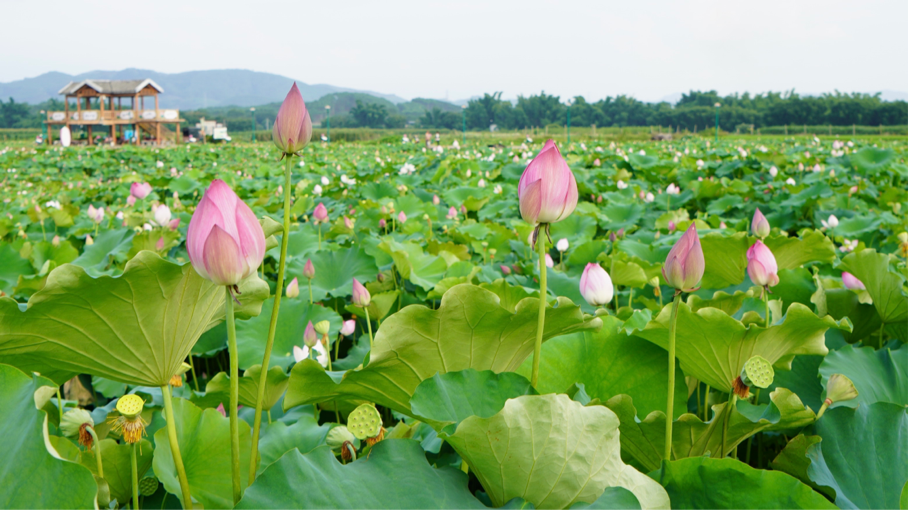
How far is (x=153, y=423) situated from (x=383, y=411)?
579 millimetres

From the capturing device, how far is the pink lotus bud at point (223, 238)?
1.82 feet

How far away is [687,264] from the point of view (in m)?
0.71

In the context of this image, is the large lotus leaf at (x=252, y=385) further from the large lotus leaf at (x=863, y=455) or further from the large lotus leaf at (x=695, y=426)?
the large lotus leaf at (x=863, y=455)

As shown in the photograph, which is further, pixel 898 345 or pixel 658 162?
pixel 658 162

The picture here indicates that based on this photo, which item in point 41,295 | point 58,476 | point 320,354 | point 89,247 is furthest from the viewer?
point 89,247

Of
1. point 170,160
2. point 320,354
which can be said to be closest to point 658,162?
point 320,354

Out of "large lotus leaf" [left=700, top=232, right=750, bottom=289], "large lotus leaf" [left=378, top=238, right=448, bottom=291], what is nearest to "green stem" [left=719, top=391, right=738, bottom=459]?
"large lotus leaf" [left=700, top=232, right=750, bottom=289]

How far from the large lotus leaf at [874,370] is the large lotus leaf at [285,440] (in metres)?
0.89

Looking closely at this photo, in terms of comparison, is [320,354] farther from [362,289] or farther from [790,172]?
[790,172]

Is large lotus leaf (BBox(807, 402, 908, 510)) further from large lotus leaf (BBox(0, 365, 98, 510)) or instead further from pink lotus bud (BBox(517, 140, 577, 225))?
large lotus leaf (BBox(0, 365, 98, 510))

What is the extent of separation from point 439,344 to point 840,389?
1.99ft

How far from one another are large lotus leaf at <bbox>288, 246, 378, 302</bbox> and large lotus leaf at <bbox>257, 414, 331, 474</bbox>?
1.21 m

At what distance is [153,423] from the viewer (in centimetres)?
102

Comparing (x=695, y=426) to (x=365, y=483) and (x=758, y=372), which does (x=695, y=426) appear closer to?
(x=758, y=372)
